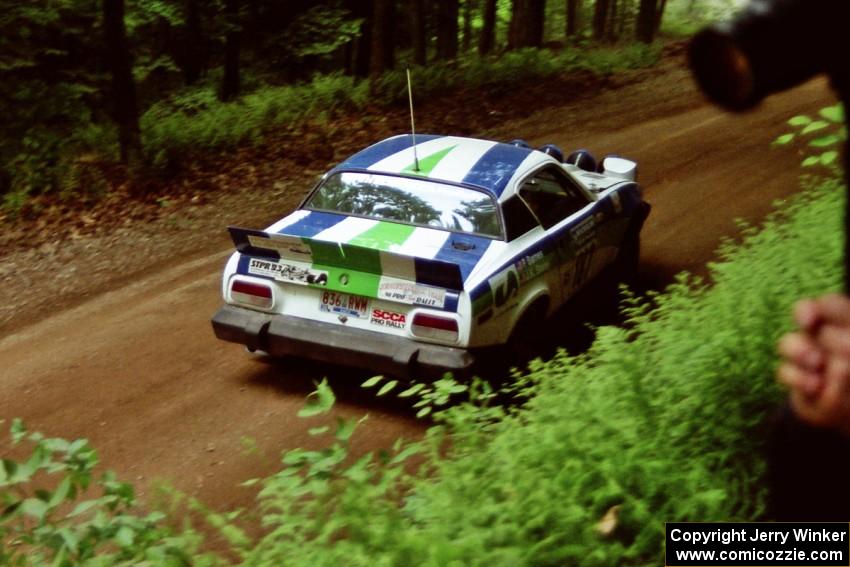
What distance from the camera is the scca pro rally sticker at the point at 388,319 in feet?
19.7

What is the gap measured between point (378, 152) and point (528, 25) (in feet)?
46.3

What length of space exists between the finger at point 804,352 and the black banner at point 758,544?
2.73 feet

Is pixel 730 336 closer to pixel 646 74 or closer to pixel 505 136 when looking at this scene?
pixel 505 136

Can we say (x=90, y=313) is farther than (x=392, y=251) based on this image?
Yes

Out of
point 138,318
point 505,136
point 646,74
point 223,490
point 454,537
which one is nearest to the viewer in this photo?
point 454,537

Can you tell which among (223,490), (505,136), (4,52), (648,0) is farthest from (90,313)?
(648,0)

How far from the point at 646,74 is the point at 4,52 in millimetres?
12379

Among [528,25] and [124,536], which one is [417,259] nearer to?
[124,536]

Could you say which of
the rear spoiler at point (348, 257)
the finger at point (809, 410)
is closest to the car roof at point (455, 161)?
the rear spoiler at point (348, 257)

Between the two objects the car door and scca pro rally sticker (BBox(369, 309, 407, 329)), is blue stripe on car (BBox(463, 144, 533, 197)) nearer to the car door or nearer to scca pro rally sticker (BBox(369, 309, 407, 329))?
the car door

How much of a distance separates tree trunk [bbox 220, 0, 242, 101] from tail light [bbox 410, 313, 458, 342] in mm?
13799

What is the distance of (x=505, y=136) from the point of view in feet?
47.4

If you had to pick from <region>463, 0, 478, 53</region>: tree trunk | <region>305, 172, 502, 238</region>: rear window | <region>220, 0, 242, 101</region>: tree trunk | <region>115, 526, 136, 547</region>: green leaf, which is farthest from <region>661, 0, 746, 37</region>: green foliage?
<region>115, 526, 136, 547</region>: green leaf

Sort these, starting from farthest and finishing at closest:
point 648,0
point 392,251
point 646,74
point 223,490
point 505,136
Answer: point 648,0 < point 646,74 < point 505,136 < point 392,251 < point 223,490
